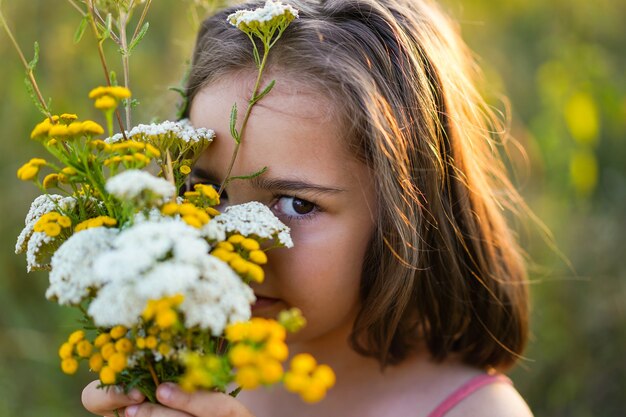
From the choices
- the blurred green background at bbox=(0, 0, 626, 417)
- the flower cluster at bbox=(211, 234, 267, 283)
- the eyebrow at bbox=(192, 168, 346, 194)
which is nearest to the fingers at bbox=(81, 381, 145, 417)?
the flower cluster at bbox=(211, 234, 267, 283)

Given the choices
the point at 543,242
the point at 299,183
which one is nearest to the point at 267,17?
the point at 299,183

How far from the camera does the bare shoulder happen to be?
191 cm

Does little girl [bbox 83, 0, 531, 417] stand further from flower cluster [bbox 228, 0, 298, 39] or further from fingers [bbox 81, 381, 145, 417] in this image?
flower cluster [bbox 228, 0, 298, 39]

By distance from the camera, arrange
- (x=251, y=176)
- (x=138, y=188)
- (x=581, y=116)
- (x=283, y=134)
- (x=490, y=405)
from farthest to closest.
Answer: (x=581, y=116) → (x=490, y=405) → (x=283, y=134) → (x=251, y=176) → (x=138, y=188)

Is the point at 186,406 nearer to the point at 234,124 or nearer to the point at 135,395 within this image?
the point at 135,395

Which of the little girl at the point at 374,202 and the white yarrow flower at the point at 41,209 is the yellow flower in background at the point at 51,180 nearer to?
the white yarrow flower at the point at 41,209

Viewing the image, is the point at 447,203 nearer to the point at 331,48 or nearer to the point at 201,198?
the point at 331,48

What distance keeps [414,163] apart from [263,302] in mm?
521

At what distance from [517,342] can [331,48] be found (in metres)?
1.13

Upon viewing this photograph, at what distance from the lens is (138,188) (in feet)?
3.32

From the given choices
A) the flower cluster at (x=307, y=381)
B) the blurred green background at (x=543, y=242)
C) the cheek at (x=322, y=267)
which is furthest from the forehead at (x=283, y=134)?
the blurred green background at (x=543, y=242)

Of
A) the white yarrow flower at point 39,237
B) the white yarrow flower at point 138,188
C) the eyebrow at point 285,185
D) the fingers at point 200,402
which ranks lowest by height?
the fingers at point 200,402

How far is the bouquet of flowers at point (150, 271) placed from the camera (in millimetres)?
940

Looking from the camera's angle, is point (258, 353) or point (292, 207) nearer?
point (258, 353)
